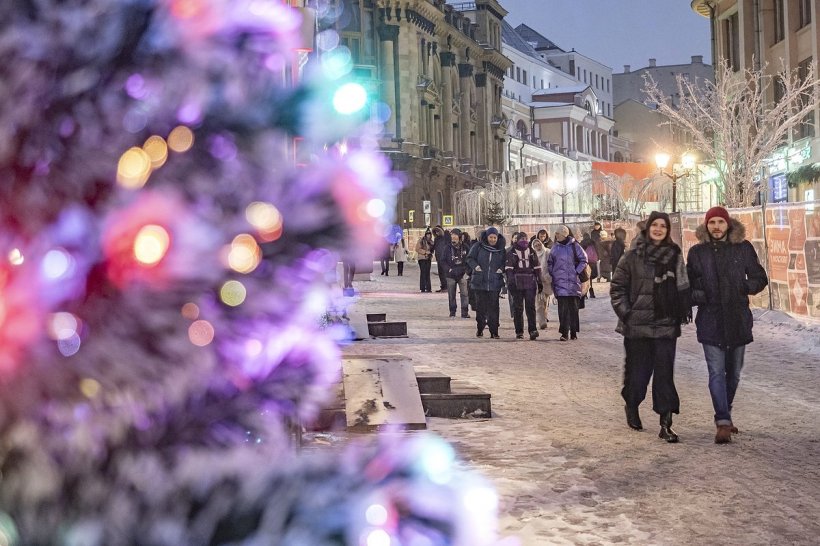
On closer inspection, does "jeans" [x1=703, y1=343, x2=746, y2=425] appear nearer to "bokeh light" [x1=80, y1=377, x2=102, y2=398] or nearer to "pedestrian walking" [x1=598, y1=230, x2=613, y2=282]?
"bokeh light" [x1=80, y1=377, x2=102, y2=398]

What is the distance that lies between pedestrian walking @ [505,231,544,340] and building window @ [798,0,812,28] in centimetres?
2143

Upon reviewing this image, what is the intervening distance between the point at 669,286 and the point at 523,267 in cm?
895

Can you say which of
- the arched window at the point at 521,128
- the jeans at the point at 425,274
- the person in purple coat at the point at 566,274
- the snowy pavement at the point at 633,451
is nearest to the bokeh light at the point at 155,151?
the snowy pavement at the point at 633,451

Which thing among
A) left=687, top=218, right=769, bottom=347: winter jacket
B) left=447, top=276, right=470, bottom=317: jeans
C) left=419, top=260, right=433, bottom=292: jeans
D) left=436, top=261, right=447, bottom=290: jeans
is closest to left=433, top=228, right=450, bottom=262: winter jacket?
left=436, top=261, right=447, bottom=290: jeans

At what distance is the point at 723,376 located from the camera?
8320 millimetres

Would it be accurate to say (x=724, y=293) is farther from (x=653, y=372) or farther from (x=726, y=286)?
(x=653, y=372)

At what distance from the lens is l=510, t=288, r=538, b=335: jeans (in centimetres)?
1731

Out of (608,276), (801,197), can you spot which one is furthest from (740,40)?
(608,276)

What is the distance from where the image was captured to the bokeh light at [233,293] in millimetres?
1954

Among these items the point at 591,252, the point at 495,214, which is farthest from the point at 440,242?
the point at 495,214

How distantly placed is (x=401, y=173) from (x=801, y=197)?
36.7m

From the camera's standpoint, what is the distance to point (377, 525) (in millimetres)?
2086

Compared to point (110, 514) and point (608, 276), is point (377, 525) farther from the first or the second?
point (608, 276)

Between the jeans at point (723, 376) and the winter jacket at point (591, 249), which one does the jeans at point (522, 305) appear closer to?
the jeans at point (723, 376)
